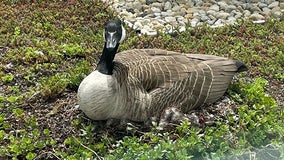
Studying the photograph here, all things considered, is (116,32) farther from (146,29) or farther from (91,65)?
(146,29)

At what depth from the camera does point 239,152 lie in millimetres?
3812

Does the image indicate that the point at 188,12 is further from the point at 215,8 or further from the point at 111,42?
the point at 111,42

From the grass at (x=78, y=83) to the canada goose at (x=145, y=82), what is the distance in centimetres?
19

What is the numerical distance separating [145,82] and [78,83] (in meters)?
0.98

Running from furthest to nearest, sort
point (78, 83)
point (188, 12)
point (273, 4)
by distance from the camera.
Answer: point (273, 4) → point (188, 12) → point (78, 83)

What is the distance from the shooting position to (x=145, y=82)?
498 centimetres

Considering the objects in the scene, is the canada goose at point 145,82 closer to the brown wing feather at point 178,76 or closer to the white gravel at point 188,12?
the brown wing feather at point 178,76

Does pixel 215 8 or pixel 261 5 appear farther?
pixel 261 5

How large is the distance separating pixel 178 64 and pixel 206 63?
1.13 feet

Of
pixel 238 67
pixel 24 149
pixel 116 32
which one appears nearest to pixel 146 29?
pixel 238 67

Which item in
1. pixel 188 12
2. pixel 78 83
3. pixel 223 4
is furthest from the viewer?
pixel 223 4

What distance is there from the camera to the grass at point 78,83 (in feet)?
14.2

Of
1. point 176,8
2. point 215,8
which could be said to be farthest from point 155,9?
point 215,8

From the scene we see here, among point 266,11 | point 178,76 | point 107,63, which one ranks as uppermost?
point 107,63
